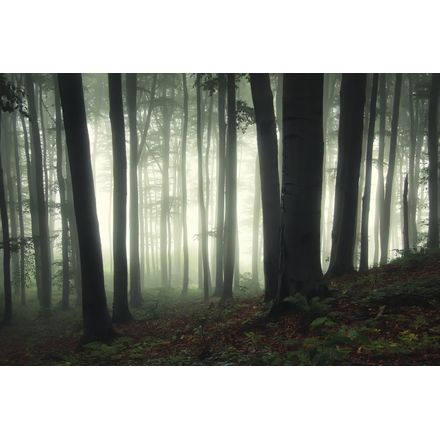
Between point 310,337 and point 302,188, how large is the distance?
6.95 feet

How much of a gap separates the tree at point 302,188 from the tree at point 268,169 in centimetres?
186

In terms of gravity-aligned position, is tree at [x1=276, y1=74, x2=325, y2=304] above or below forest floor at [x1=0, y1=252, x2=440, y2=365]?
above

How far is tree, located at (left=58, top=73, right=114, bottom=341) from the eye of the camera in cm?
631

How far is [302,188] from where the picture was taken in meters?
5.34

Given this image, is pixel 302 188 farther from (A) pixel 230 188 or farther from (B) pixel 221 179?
(B) pixel 221 179

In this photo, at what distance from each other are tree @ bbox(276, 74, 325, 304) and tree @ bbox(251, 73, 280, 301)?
1859mm

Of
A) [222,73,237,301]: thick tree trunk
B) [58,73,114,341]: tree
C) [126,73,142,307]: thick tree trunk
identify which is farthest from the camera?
[126,73,142,307]: thick tree trunk

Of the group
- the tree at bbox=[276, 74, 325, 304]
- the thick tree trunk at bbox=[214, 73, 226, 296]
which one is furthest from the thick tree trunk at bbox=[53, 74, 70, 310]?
the tree at bbox=[276, 74, 325, 304]

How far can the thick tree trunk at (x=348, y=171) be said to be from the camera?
27.4 ft

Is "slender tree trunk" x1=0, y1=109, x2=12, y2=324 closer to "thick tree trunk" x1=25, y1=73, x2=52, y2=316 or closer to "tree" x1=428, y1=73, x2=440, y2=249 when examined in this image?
"thick tree trunk" x1=25, y1=73, x2=52, y2=316

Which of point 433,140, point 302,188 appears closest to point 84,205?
point 302,188

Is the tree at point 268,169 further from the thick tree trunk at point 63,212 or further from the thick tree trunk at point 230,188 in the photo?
the thick tree trunk at point 63,212

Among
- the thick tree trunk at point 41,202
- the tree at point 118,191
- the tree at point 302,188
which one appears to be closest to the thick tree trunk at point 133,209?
the tree at point 118,191

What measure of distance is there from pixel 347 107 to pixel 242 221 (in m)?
16.8
